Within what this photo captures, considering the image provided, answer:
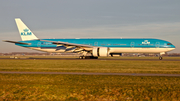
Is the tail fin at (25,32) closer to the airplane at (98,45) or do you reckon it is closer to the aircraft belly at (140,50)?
the airplane at (98,45)

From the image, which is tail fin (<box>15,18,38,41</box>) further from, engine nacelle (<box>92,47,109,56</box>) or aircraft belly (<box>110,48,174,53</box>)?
aircraft belly (<box>110,48,174,53</box>)

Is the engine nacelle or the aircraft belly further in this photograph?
the aircraft belly

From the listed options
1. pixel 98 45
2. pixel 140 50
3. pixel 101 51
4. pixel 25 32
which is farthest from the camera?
pixel 25 32

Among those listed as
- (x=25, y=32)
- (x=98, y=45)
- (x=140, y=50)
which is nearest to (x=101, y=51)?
(x=98, y=45)

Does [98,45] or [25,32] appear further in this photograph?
[25,32]

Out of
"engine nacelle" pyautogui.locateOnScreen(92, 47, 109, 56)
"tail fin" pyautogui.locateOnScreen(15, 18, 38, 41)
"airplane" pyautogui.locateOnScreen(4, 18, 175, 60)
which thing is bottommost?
"engine nacelle" pyautogui.locateOnScreen(92, 47, 109, 56)

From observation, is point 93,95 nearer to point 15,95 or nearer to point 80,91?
point 80,91

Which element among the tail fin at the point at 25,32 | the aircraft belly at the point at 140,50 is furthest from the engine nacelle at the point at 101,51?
the tail fin at the point at 25,32

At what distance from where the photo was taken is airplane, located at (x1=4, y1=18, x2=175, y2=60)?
49.2 metres

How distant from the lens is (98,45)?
51.8 meters

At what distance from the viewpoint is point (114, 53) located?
172 feet

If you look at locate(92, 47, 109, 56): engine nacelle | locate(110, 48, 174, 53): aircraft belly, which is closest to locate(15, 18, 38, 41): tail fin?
locate(92, 47, 109, 56): engine nacelle

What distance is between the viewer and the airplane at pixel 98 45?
49156 millimetres

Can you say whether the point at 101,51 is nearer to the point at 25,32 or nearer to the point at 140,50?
the point at 140,50
